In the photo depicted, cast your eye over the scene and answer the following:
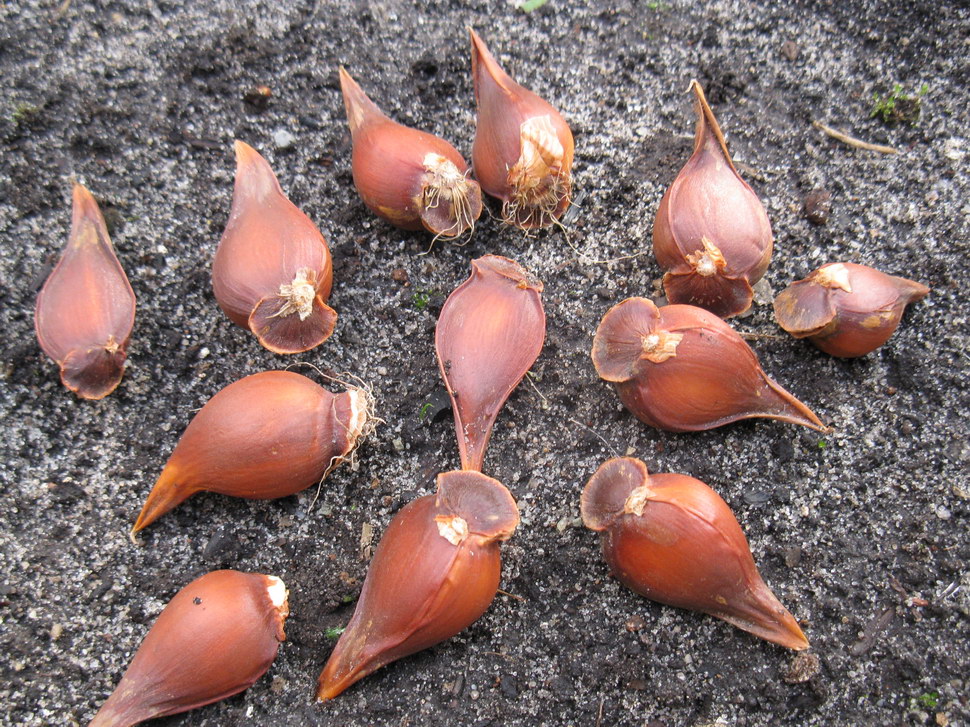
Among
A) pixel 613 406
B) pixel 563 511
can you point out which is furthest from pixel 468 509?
pixel 613 406

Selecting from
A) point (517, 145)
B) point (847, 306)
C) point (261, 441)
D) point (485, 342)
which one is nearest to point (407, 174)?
point (517, 145)

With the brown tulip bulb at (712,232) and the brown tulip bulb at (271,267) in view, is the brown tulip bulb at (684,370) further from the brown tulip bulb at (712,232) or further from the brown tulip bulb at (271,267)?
the brown tulip bulb at (271,267)

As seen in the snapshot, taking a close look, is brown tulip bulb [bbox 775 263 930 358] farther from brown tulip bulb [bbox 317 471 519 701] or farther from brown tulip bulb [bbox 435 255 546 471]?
brown tulip bulb [bbox 317 471 519 701]

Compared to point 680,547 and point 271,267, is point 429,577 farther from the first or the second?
point 271,267

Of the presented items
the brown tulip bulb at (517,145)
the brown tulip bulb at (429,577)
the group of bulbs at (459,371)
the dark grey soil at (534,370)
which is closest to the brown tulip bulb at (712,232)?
the group of bulbs at (459,371)

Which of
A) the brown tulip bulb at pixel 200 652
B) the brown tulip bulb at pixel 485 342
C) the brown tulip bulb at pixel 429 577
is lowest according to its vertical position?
the brown tulip bulb at pixel 200 652

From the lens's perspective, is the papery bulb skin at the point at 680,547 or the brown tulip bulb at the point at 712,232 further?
the brown tulip bulb at the point at 712,232

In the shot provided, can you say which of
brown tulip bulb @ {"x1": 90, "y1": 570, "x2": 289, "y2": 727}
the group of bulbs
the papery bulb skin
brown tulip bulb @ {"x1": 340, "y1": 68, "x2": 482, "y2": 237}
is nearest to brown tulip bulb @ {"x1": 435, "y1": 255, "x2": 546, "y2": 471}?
the group of bulbs
